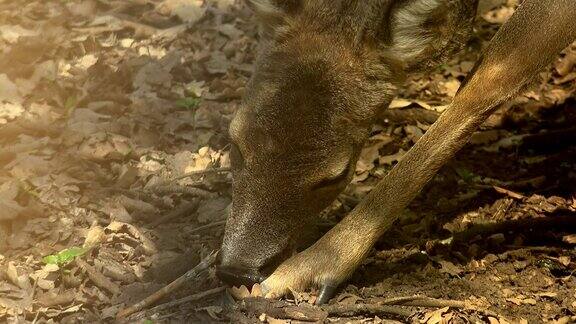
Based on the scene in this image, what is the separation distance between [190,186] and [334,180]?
1307 millimetres

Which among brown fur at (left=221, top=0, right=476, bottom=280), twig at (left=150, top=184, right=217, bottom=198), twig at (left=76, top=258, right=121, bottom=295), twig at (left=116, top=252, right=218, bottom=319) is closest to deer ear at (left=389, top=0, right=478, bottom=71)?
brown fur at (left=221, top=0, right=476, bottom=280)

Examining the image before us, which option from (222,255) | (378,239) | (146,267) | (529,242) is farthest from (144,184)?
(529,242)

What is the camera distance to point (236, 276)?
13.8 ft

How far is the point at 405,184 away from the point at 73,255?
2.03m

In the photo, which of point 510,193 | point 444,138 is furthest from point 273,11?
point 510,193

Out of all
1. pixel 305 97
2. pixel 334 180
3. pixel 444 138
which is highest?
pixel 305 97

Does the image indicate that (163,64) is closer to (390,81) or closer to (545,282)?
(390,81)

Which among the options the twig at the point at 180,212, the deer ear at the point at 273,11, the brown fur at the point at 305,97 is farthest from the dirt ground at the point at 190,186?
the deer ear at the point at 273,11

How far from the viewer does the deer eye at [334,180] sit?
4488 mm

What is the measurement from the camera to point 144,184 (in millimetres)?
5453

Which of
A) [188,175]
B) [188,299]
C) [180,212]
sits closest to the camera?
[188,299]

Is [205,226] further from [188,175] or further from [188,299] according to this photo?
[188,299]

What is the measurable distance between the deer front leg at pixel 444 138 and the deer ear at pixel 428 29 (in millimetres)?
256

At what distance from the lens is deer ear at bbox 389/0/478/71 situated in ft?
13.4
